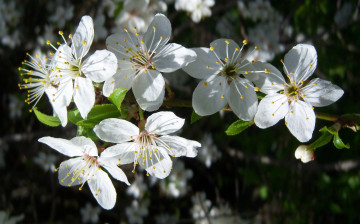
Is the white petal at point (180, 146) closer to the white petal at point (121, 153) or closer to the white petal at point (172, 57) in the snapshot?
the white petal at point (121, 153)

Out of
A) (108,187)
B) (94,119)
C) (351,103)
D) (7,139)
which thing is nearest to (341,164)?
(351,103)

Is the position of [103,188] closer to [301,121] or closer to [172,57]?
[172,57]

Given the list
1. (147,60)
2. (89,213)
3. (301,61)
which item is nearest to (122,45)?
(147,60)

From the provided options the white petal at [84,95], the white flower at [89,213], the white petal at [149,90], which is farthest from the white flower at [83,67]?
the white flower at [89,213]

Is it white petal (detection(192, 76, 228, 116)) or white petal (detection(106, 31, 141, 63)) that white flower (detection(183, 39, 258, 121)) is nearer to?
white petal (detection(192, 76, 228, 116))

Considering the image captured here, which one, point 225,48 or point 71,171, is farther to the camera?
point 71,171

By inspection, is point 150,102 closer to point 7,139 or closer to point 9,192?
point 7,139

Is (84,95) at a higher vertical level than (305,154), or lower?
higher
